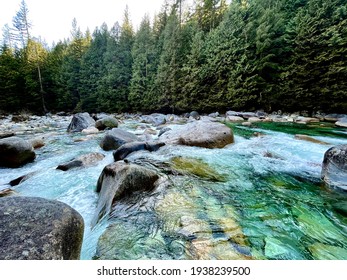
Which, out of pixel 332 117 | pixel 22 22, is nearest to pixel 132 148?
pixel 332 117

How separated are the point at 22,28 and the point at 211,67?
86.5 ft

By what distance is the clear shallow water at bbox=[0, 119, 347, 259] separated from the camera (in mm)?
1786

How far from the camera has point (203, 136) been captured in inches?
231

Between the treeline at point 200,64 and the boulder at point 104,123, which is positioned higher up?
the treeline at point 200,64

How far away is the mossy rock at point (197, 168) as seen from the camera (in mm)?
3469

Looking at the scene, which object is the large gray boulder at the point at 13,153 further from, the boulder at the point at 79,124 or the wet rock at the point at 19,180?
the boulder at the point at 79,124

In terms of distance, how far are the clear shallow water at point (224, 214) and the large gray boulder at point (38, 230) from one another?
0.36 m

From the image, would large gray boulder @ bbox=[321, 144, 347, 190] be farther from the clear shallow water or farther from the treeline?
the treeline

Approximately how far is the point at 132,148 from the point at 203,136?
2158mm

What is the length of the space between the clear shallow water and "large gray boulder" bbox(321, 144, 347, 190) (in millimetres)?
187

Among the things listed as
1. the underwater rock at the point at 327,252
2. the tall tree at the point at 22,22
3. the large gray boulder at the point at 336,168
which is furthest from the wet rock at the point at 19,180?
the tall tree at the point at 22,22

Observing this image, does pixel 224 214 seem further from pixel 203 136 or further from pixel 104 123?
pixel 104 123

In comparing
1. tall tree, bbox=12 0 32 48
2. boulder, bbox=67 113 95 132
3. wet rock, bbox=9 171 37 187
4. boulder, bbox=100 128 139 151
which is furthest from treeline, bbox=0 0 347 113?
wet rock, bbox=9 171 37 187
